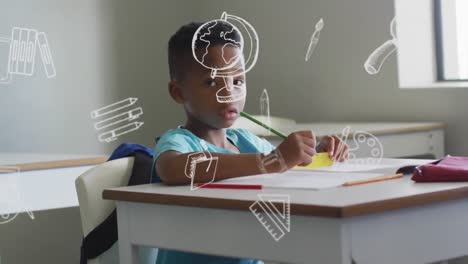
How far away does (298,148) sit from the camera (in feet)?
4.99

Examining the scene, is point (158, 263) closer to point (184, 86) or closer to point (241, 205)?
point (184, 86)

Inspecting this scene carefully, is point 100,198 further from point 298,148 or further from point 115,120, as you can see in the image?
point 115,120

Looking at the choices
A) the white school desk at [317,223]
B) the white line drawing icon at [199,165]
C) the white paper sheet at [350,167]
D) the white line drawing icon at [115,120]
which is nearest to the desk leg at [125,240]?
the white school desk at [317,223]

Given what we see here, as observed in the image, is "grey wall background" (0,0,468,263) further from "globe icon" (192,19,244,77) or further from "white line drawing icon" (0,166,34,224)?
"globe icon" (192,19,244,77)

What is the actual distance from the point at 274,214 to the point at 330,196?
0.09 m

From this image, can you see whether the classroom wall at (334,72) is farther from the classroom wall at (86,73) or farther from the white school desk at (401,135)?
the classroom wall at (86,73)

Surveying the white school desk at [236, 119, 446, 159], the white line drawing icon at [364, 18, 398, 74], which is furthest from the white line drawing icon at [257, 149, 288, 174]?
the white line drawing icon at [364, 18, 398, 74]

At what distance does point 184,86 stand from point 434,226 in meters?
0.57

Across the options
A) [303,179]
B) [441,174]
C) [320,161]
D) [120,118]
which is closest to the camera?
[441,174]

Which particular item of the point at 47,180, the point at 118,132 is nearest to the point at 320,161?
the point at 47,180

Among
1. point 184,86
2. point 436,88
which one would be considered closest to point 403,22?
point 436,88

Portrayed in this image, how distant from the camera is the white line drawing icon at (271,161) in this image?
154 centimetres

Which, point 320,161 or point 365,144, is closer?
point 320,161

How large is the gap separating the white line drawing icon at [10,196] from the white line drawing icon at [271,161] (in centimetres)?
71
